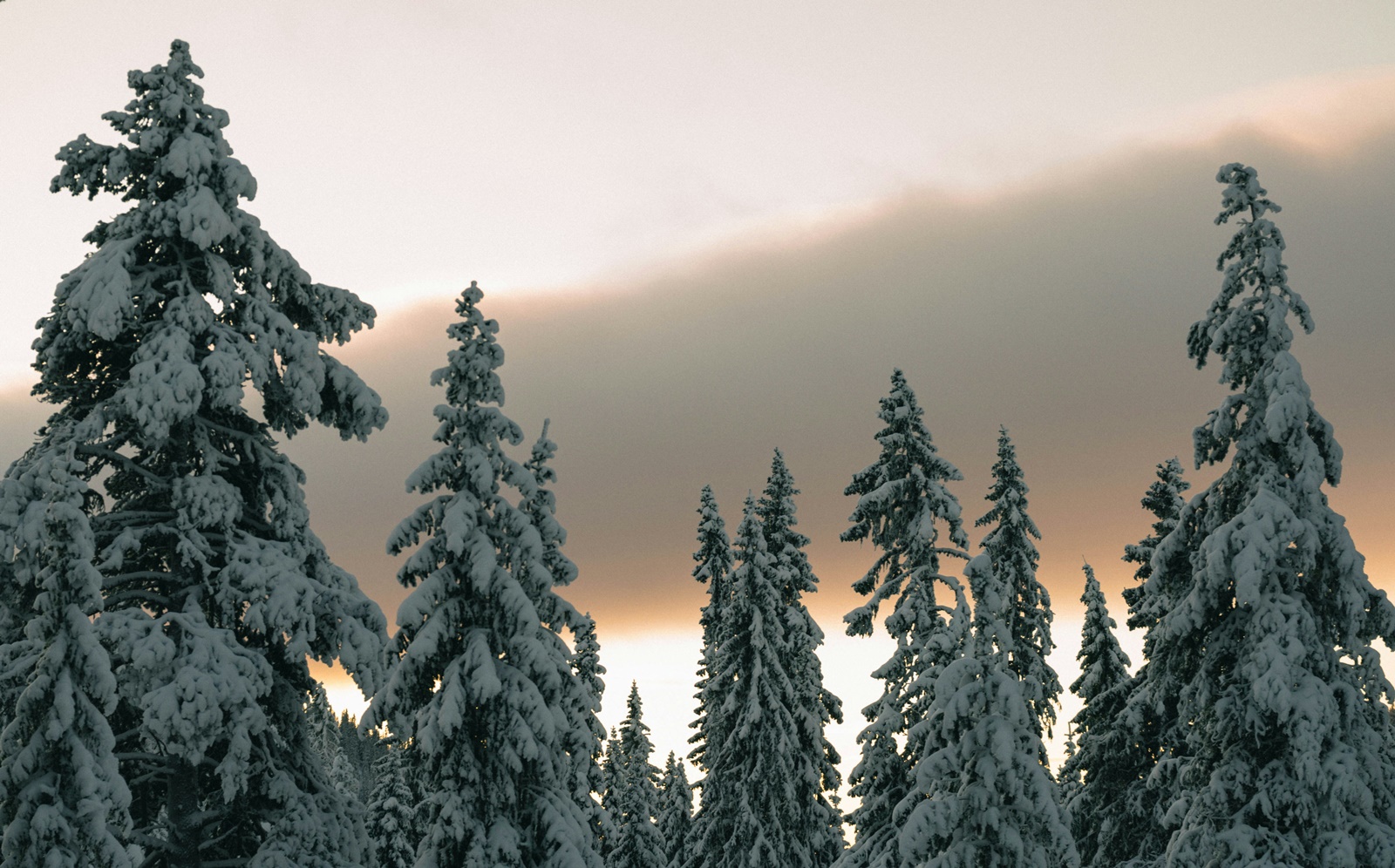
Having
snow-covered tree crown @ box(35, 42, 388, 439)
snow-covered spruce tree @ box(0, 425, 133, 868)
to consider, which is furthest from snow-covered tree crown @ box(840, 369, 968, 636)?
snow-covered spruce tree @ box(0, 425, 133, 868)

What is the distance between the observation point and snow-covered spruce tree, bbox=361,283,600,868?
19.3 m

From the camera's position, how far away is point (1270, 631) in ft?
62.1

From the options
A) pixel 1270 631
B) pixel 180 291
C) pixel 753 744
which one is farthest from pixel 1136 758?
pixel 180 291

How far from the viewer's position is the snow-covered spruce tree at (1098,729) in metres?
30.9

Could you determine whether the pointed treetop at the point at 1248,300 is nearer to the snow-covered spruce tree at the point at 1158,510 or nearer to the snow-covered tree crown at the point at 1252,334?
the snow-covered tree crown at the point at 1252,334

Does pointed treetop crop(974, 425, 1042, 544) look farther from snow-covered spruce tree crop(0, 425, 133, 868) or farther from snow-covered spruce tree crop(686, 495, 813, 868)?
snow-covered spruce tree crop(0, 425, 133, 868)

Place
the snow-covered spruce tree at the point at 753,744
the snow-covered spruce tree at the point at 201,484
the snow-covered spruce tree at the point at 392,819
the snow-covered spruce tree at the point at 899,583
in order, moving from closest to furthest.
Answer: the snow-covered spruce tree at the point at 201,484
the snow-covered spruce tree at the point at 899,583
the snow-covered spruce tree at the point at 753,744
the snow-covered spruce tree at the point at 392,819

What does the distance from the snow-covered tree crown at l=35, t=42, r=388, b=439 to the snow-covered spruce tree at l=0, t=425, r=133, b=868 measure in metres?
1.82

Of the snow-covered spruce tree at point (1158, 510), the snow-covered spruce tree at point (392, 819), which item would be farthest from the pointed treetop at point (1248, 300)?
the snow-covered spruce tree at point (392, 819)

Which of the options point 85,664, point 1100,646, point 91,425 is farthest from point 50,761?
point 1100,646

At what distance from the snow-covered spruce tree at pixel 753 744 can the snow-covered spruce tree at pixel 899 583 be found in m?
7.43

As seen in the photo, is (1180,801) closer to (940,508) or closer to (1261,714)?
(1261,714)

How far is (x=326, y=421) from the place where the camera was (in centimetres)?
1789

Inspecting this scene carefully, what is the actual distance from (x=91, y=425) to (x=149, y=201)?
144 inches
